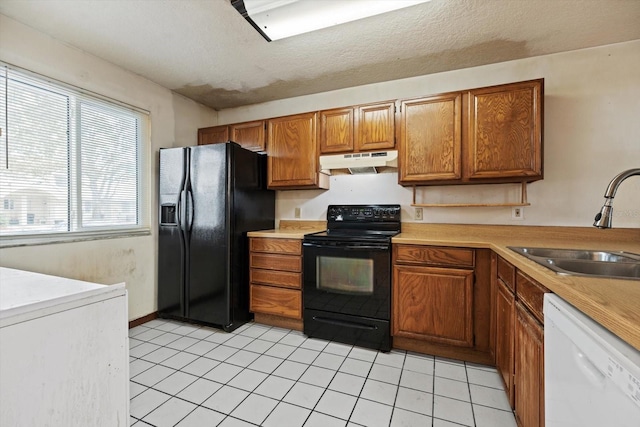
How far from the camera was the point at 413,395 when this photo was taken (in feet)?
5.65

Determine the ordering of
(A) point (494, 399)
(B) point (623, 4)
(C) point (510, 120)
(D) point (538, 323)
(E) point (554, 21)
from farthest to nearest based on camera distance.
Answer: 1. (C) point (510, 120)
2. (E) point (554, 21)
3. (B) point (623, 4)
4. (A) point (494, 399)
5. (D) point (538, 323)

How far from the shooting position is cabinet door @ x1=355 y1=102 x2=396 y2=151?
101 inches

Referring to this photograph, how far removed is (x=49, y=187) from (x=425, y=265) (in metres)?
2.91

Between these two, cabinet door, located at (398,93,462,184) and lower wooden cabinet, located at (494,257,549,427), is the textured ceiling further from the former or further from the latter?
lower wooden cabinet, located at (494,257,549,427)

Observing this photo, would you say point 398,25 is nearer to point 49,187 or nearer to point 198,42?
point 198,42

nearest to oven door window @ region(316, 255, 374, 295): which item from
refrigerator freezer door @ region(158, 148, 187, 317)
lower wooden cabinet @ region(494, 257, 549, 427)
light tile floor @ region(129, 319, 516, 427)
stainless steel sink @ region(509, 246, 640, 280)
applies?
light tile floor @ region(129, 319, 516, 427)

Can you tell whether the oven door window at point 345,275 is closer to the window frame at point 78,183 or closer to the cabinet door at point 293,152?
the cabinet door at point 293,152

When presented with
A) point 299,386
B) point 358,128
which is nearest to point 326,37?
point 358,128

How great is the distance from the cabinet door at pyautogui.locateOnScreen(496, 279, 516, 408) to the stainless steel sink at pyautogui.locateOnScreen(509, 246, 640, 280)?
265 millimetres

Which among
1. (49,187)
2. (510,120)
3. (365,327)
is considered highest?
(510,120)

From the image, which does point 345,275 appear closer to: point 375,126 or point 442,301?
point 442,301

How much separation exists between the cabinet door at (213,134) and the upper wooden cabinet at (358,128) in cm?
116

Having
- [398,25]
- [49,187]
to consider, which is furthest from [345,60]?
[49,187]

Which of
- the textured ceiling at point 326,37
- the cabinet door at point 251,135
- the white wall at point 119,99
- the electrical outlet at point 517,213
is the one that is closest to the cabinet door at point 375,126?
the textured ceiling at point 326,37
